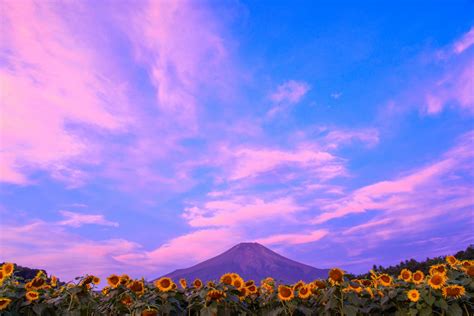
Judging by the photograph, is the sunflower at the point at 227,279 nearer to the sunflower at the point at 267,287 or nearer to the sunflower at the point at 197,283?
the sunflower at the point at 197,283

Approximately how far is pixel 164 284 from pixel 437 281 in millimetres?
4832

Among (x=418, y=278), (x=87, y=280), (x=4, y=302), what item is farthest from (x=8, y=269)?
(x=418, y=278)

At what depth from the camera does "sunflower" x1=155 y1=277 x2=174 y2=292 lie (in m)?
7.95

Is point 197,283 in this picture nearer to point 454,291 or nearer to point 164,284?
point 164,284

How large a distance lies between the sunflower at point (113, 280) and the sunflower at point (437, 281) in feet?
18.3

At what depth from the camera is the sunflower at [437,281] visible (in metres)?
7.76

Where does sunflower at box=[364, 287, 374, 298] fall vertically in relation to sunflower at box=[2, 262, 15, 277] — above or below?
below

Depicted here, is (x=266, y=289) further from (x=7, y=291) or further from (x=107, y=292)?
(x=7, y=291)

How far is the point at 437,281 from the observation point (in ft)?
25.6

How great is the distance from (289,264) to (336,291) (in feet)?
66.5

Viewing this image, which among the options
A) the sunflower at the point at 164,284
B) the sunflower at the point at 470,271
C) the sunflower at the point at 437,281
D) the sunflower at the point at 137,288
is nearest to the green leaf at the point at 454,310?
the sunflower at the point at 437,281

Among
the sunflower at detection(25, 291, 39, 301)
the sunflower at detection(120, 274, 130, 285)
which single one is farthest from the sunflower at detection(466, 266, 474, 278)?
the sunflower at detection(25, 291, 39, 301)

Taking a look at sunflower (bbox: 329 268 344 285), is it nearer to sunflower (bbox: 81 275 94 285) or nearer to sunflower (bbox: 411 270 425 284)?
sunflower (bbox: 411 270 425 284)

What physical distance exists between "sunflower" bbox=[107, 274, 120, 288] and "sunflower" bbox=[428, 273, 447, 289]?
558cm
